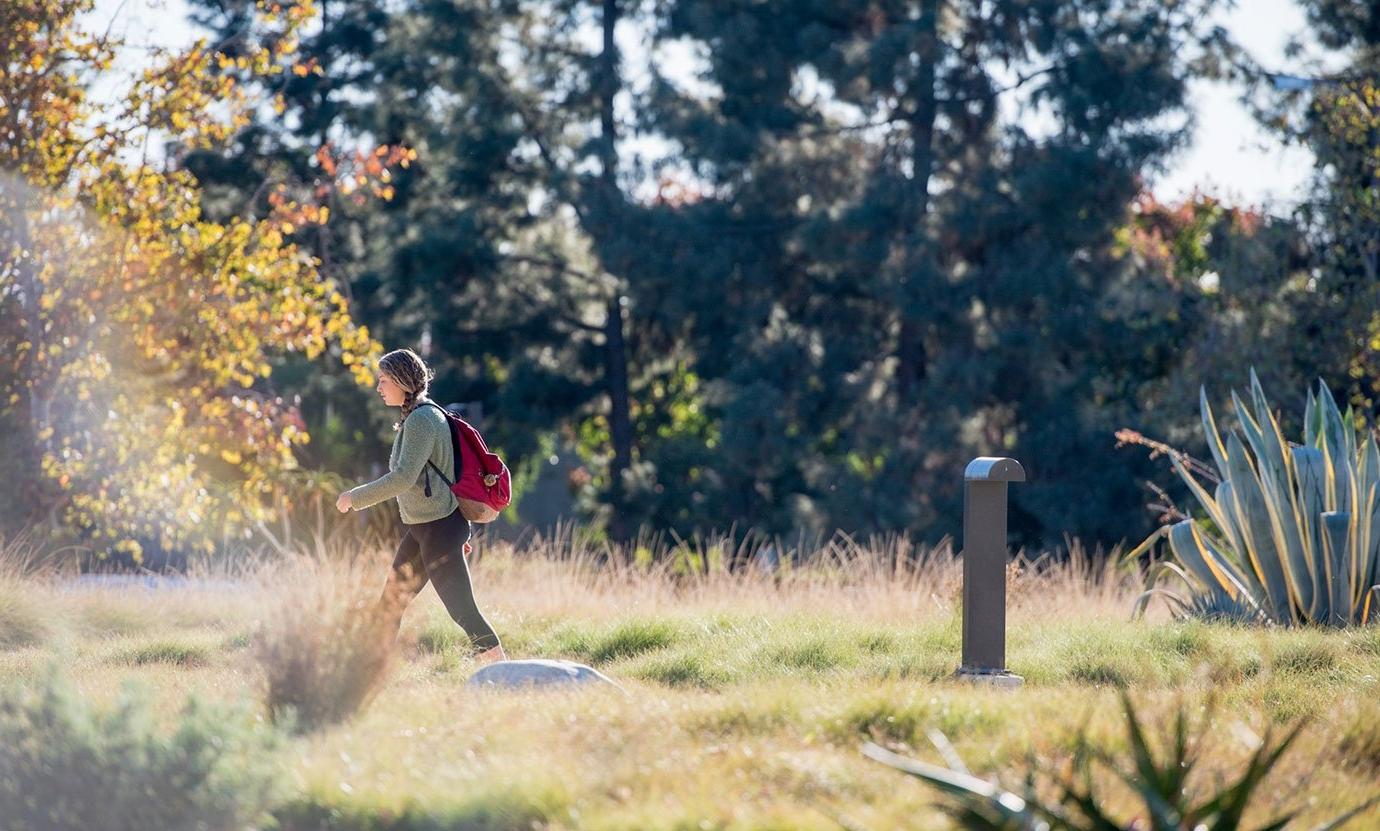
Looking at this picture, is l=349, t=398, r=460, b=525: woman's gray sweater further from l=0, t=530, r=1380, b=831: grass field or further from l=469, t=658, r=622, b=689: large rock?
l=469, t=658, r=622, b=689: large rock

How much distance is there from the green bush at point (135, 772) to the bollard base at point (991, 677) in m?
3.31

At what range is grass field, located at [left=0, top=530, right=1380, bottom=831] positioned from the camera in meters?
4.61

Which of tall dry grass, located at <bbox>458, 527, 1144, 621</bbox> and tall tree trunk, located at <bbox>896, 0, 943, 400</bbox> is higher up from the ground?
tall tree trunk, located at <bbox>896, 0, 943, 400</bbox>

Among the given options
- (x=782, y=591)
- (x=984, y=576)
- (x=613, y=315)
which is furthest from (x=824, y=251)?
(x=984, y=576)

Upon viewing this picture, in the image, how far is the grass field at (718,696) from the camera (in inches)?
181

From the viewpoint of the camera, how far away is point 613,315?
2511 centimetres

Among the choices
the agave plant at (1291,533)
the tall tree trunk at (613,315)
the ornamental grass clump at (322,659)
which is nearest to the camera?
the ornamental grass clump at (322,659)

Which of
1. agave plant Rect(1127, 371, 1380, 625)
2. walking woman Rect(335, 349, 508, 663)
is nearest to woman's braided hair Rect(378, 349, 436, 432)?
walking woman Rect(335, 349, 508, 663)

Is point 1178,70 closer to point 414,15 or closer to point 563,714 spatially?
point 414,15

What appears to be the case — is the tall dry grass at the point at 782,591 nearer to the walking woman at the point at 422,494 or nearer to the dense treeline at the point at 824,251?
the walking woman at the point at 422,494

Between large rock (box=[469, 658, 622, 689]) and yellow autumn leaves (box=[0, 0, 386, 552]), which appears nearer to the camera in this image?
large rock (box=[469, 658, 622, 689])

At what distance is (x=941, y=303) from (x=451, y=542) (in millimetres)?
14896

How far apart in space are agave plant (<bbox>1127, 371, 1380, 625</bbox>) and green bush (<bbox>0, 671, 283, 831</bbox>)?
6426 millimetres

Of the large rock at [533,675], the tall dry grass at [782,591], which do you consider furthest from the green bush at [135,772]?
the tall dry grass at [782,591]
